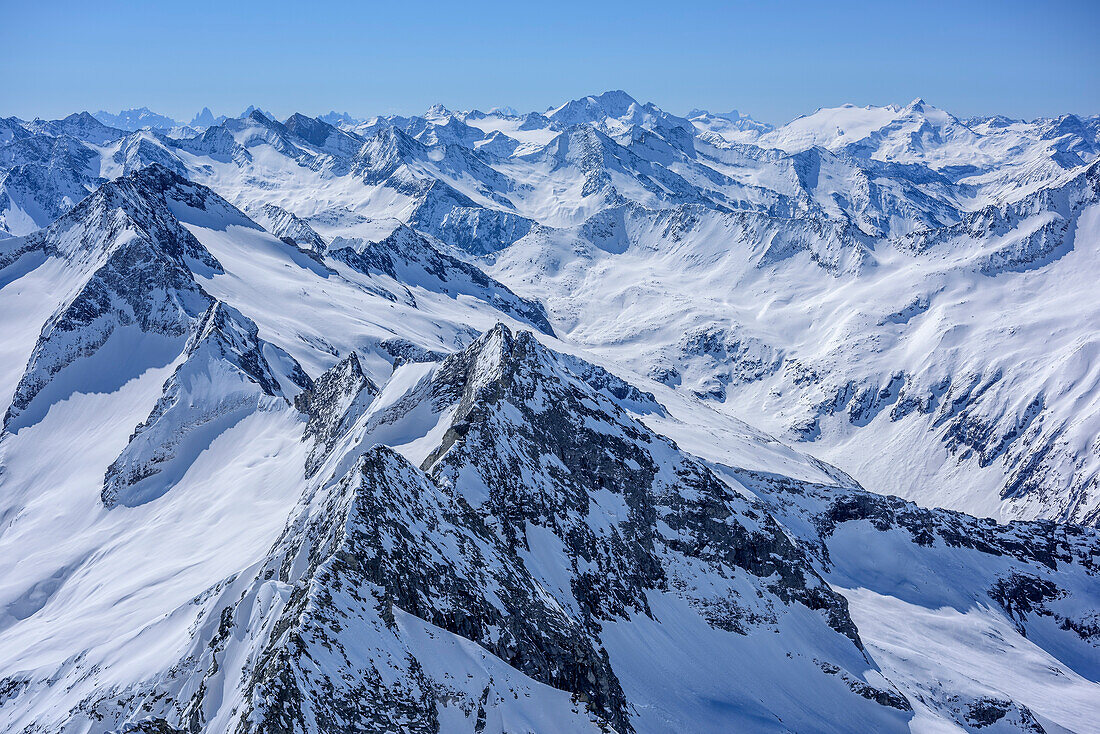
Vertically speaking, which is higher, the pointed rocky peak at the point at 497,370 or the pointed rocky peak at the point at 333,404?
the pointed rocky peak at the point at 497,370

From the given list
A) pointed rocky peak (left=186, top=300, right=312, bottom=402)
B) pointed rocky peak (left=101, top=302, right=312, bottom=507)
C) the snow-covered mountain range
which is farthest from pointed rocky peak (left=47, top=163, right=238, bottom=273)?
pointed rocky peak (left=101, top=302, right=312, bottom=507)

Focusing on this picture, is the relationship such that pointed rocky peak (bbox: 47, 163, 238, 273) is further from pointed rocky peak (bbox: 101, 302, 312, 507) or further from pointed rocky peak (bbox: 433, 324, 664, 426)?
pointed rocky peak (bbox: 433, 324, 664, 426)

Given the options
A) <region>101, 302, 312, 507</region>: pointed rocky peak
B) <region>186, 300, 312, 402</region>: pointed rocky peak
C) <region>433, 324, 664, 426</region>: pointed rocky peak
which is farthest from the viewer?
<region>186, 300, 312, 402</region>: pointed rocky peak

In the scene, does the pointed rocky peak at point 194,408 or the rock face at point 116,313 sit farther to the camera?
the rock face at point 116,313

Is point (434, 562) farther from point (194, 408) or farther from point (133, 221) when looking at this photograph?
point (133, 221)

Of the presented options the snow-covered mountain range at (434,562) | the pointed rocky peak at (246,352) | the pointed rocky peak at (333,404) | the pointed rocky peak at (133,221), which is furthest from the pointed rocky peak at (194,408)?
the pointed rocky peak at (133,221)

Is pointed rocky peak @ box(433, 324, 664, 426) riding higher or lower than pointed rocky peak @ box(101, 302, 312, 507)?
higher

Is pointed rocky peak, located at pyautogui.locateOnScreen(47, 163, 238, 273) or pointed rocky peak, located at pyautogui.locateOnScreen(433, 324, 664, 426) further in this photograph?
pointed rocky peak, located at pyautogui.locateOnScreen(47, 163, 238, 273)

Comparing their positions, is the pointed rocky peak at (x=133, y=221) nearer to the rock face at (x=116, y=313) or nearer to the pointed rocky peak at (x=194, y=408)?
the rock face at (x=116, y=313)

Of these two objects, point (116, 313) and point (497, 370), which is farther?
point (116, 313)

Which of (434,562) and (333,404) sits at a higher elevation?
(434,562)

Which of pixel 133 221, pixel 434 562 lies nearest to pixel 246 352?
pixel 133 221

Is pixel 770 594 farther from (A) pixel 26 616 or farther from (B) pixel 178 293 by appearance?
(B) pixel 178 293

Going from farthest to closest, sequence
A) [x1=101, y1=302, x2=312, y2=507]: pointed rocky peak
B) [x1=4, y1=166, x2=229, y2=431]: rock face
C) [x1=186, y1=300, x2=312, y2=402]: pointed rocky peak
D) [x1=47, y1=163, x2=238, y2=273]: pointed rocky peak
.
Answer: [x1=47, y1=163, x2=238, y2=273]: pointed rocky peak < [x1=4, y1=166, x2=229, y2=431]: rock face < [x1=186, y1=300, x2=312, y2=402]: pointed rocky peak < [x1=101, y1=302, x2=312, y2=507]: pointed rocky peak
